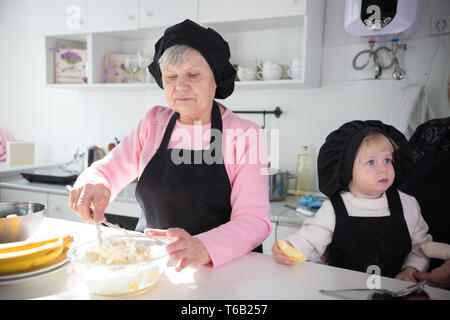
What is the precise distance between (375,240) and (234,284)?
2.08ft

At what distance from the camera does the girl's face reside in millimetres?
1165

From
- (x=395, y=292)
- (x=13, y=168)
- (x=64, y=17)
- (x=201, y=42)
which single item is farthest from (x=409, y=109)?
(x=13, y=168)

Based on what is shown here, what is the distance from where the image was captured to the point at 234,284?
777 millimetres

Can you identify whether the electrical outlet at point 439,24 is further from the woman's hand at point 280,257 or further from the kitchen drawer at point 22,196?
the kitchen drawer at point 22,196

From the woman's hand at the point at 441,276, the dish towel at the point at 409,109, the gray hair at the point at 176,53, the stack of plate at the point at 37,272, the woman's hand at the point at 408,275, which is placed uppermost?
the gray hair at the point at 176,53

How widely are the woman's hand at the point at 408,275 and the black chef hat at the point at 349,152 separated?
29 centimetres

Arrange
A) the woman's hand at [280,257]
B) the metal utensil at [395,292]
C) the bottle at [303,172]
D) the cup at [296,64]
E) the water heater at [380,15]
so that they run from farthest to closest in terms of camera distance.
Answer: the bottle at [303,172] → the cup at [296,64] → the water heater at [380,15] → the woman's hand at [280,257] → the metal utensil at [395,292]

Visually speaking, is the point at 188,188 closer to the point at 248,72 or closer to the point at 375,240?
the point at 375,240

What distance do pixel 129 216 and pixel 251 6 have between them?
57.6 inches

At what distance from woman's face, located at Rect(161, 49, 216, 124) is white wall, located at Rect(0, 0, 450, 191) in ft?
4.27

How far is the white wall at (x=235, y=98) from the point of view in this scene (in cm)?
201

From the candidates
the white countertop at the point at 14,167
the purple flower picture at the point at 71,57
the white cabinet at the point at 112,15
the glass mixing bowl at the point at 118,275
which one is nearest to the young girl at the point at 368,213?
the glass mixing bowl at the point at 118,275

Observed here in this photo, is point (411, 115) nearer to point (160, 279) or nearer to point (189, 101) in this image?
point (189, 101)
